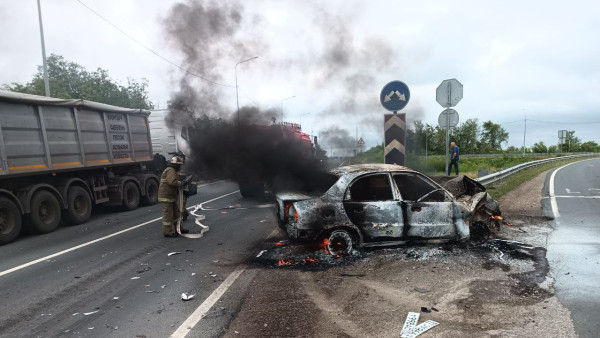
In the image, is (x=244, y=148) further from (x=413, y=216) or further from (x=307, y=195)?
(x=413, y=216)

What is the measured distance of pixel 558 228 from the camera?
652 cm

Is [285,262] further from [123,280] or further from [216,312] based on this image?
[123,280]

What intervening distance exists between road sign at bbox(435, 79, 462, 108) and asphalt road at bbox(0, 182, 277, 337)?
16.0ft

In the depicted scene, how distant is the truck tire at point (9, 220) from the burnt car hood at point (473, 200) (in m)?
8.18

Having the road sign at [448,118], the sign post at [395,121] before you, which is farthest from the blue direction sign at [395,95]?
the road sign at [448,118]

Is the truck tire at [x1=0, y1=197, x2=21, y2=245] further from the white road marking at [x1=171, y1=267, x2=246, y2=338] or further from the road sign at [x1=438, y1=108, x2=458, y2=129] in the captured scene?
the road sign at [x1=438, y1=108, x2=458, y2=129]

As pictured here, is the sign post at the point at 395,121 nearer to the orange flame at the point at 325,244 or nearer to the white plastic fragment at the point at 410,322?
the orange flame at the point at 325,244

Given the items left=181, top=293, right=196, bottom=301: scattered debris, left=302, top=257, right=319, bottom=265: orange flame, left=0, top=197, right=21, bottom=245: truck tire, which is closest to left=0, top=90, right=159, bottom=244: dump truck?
→ left=0, top=197, right=21, bottom=245: truck tire

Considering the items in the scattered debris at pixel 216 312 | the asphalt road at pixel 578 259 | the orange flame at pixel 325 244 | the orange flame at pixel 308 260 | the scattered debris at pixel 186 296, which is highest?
the orange flame at pixel 325 244

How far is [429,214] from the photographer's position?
523 centimetres

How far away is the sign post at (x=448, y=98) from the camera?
8.12 meters

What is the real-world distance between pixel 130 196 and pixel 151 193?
0.98 metres

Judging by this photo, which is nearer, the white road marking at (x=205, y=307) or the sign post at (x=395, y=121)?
the white road marking at (x=205, y=307)

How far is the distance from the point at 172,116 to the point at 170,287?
33.1 feet
